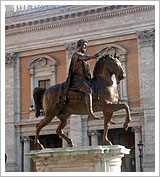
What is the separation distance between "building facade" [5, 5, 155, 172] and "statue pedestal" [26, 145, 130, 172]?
16566 millimetres

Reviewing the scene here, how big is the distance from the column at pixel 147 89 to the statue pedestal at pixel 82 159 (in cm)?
1653

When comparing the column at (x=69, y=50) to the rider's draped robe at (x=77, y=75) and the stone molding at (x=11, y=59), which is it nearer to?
the stone molding at (x=11, y=59)

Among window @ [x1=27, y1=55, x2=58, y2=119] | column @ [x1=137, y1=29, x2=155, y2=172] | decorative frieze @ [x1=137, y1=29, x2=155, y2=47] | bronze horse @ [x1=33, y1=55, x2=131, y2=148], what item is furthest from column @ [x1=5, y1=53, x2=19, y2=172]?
bronze horse @ [x1=33, y1=55, x2=131, y2=148]

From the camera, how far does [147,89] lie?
87.2 ft

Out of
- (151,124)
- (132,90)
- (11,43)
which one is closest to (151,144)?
(151,124)

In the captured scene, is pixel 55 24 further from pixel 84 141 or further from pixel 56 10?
pixel 84 141

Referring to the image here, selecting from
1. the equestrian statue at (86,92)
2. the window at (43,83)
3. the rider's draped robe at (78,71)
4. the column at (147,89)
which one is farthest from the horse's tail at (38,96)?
the window at (43,83)

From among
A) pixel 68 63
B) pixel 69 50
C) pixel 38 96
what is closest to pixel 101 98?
pixel 38 96

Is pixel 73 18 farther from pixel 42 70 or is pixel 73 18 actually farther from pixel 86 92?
pixel 86 92

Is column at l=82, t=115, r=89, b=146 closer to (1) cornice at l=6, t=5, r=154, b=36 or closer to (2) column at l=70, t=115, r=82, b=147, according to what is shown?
(2) column at l=70, t=115, r=82, b=147

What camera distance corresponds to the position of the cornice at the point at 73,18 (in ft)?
91.5

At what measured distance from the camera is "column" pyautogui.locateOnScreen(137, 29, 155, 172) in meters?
25.7

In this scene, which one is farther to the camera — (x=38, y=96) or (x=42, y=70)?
(x=42, y=70)

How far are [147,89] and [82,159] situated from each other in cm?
1772
